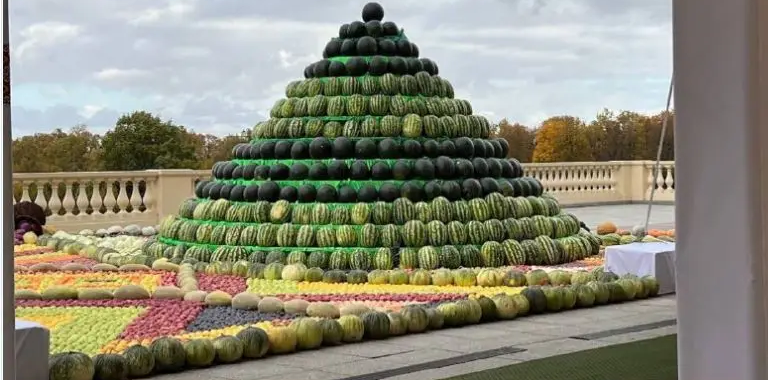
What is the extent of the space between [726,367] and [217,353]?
446 cm

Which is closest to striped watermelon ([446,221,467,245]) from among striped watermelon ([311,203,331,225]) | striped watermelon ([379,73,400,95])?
striped watermelon ([311,203,331,225])

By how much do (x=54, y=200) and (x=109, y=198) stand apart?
41.8 inches

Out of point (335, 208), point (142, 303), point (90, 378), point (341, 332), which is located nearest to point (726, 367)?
point (90, 378)

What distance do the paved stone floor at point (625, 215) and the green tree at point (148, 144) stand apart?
9426mm

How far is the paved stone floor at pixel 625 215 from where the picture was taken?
68.6ft

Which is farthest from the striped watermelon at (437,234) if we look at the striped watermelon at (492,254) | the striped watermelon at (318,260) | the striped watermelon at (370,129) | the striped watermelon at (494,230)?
the striped watermelon at (370,129)

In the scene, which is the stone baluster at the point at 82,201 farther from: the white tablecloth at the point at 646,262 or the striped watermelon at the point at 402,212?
the white tablecloth at the point at 646,262

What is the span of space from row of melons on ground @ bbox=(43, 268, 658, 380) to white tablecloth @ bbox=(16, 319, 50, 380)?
0.42 m

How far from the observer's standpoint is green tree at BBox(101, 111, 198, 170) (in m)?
25.2

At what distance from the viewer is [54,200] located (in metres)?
18.4

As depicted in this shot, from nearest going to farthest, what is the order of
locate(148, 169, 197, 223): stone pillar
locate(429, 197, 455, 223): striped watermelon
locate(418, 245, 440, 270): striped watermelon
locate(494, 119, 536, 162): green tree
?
1. locate(418, 245, 440, 270): striped watermelon
2. locate(429, 197, 455, 223): striped watermelon
3. locate(148, 169, 197, 223): stone pillar
4. locate(494, 119, 536, 162): green tree

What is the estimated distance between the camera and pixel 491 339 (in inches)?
310

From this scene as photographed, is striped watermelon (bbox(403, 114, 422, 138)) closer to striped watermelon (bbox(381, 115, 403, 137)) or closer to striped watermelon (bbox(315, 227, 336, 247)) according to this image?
striped watermelon (bbox(381, 115, 403, 137))

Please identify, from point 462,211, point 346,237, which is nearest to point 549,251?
point 462,211
